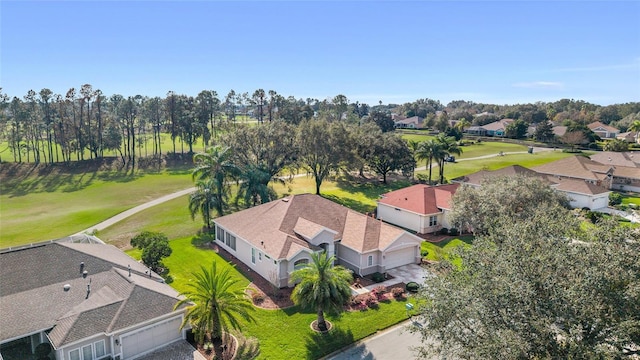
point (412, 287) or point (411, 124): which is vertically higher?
point (411, 124)

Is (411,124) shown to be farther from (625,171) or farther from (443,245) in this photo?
(443,245)

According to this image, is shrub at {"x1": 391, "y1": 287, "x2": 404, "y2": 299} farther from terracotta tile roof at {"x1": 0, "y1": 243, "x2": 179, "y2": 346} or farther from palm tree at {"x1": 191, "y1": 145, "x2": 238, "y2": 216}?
palm tree at {"x1": 191, "y1": 145, "x2": 238, "y2": 216}

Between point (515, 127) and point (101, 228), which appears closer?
point (101, 228)

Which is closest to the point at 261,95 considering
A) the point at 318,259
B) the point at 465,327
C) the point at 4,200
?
the point at 4,200

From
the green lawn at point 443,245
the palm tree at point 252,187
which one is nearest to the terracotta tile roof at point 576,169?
the green lawn at point 443,245

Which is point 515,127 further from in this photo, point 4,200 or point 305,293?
point 4,200

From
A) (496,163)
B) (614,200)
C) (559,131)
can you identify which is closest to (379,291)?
(614,200)
